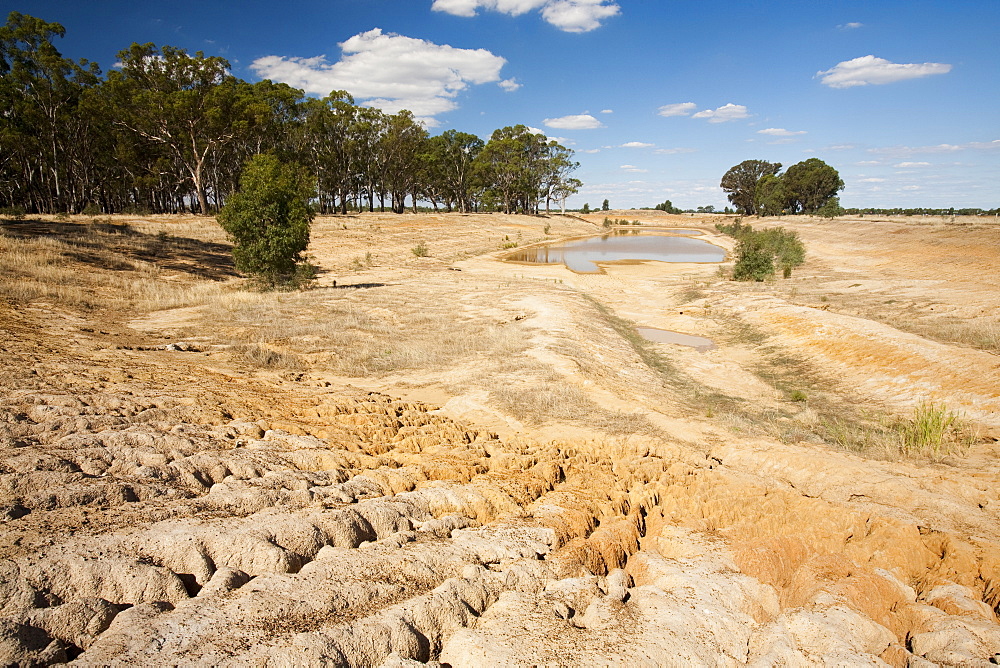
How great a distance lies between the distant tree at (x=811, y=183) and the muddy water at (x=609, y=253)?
1845 inches

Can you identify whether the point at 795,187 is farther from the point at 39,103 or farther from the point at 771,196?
the point at 39,103

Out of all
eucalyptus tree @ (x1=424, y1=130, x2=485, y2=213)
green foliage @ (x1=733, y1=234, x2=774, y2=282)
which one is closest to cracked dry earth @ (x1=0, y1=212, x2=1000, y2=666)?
green foliage @ (x1=733, y1=234, x2=774, y2=282)

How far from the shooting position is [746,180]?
4279 inches

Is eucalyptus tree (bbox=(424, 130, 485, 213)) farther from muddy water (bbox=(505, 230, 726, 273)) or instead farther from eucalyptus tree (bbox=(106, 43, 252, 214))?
eucalyptus tree (bbox=(106, 43, 252, 214))

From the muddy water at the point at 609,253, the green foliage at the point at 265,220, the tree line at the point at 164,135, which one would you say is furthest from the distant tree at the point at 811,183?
the green foliage at the point at 265,220

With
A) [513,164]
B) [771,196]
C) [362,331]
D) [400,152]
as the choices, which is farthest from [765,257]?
[771,196]

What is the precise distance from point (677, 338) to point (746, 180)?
354 ft

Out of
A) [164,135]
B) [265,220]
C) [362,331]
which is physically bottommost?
[362,331]

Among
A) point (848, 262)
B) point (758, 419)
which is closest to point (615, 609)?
point (758, 419)

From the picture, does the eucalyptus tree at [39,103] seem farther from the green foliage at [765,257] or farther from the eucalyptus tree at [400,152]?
the green foliage at [765,257]

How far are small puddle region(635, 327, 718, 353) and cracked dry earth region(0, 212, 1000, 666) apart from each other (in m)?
4.40

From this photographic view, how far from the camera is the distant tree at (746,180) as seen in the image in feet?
347

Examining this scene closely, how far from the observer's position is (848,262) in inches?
1358

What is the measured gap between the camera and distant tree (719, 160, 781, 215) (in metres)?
106
